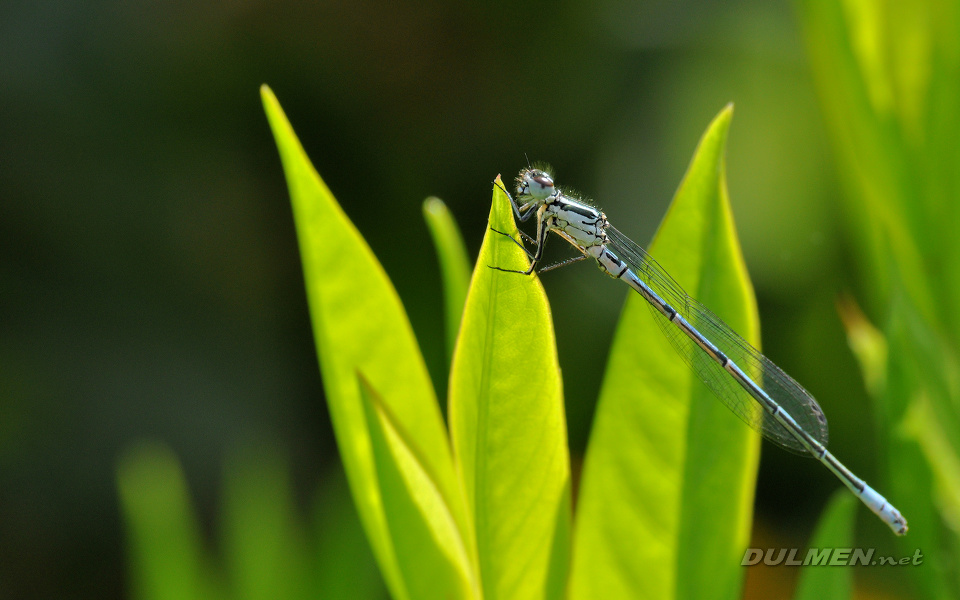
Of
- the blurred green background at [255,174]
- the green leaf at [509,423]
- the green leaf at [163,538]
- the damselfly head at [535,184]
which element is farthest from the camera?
the blurred green background at [255,174]

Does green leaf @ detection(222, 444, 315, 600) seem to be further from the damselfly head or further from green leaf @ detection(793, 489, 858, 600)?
green leaf @ detection(793, 489, 858, 600)

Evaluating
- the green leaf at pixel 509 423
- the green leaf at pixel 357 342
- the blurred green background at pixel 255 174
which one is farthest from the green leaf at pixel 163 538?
the blurred green background at pixel 255 174

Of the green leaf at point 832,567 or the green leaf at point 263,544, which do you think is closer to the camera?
the green leaf at point 832,567

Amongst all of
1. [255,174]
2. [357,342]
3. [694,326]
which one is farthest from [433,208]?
[255,174]

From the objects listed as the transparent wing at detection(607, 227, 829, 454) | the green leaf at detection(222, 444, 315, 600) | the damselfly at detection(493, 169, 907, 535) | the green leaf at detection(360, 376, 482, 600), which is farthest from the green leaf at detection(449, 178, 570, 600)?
the green leaf at detection(222, 444, 315, 600)

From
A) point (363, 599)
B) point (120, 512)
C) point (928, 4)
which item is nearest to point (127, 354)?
point (120, 512)

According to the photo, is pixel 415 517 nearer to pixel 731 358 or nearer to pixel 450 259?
pixel 450 259

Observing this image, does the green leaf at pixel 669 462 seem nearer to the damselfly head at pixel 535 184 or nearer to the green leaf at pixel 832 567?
the green leaf at pixel 832 567
